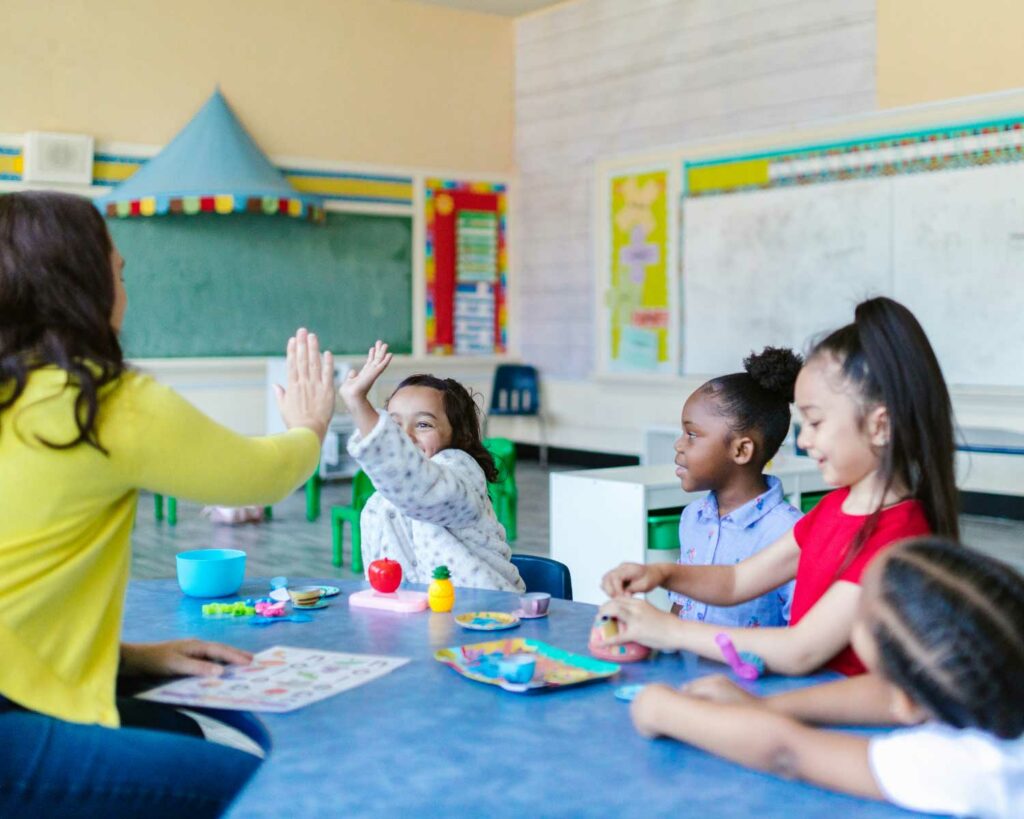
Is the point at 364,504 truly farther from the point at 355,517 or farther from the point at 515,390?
the point at 515,390

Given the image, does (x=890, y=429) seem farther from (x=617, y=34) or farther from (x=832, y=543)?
(x=617, y=34)

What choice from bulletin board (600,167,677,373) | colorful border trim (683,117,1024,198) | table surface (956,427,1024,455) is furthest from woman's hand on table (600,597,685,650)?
bulletin board (600,167,677,373)

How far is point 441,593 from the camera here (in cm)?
183

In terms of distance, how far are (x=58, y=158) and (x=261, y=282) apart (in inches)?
58.4

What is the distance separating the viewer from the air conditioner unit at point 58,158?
23.8 feet

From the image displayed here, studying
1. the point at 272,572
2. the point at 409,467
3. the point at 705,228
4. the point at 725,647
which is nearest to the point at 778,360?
the point at 409,467

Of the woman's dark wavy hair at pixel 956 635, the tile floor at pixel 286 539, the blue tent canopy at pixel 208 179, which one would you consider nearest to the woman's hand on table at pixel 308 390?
the woman's dark wavy hair at pixel 956 635

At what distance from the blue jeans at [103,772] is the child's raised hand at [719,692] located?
510mm

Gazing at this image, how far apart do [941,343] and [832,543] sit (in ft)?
16.8

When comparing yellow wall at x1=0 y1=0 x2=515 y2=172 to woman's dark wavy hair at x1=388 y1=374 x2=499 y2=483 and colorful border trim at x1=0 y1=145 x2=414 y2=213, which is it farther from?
woman's dark wavy hair at x1=388 y1=374 x2=499 y2=483

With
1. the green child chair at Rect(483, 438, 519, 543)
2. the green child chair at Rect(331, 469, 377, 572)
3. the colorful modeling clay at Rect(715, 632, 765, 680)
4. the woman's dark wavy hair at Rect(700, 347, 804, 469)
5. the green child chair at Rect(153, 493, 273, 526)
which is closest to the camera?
the colorful modeling clay at Rect(715, 632, 765, 680)

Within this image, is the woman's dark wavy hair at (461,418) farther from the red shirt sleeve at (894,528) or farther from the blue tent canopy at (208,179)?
the blue tent canopy at (208,179)

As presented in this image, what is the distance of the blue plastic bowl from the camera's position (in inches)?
75.5

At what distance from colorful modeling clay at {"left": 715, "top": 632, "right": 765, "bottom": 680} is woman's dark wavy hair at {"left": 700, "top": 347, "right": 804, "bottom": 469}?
965 mm
